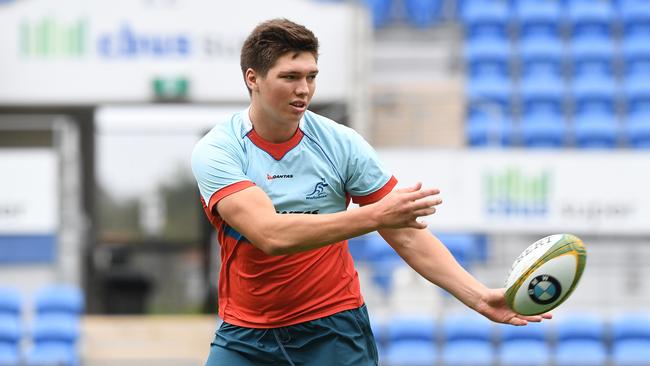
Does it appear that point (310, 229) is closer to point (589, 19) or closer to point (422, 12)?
point (422, 12)

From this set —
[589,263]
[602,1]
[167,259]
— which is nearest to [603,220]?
[589,263]

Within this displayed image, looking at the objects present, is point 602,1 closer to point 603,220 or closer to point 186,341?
point 603,220

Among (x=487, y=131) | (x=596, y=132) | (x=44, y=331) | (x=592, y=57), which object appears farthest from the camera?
(x=592, y=57)

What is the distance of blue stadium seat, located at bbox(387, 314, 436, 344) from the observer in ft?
35.2

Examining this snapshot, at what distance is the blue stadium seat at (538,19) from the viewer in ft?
46.2

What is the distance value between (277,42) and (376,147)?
8269 millimetres

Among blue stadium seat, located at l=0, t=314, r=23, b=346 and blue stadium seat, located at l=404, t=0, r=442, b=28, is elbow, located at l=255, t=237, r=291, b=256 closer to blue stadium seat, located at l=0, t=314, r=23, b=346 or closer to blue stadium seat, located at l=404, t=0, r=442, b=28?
blue stadium seat, located at l=0, t=314, r=23, b=346

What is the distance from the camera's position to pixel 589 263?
11.7 meters

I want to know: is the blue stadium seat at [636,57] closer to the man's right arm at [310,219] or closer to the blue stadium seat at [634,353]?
the blue stadium seat at [634,353]

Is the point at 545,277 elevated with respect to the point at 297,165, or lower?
lower

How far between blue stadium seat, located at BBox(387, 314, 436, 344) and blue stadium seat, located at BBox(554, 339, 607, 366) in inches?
44.3

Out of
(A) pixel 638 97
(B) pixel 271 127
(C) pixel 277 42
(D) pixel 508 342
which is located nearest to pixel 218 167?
(B) pixel 271 127

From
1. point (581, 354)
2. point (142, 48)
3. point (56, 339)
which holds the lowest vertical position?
point (581, 354)

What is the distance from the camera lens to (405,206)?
3.64 m
